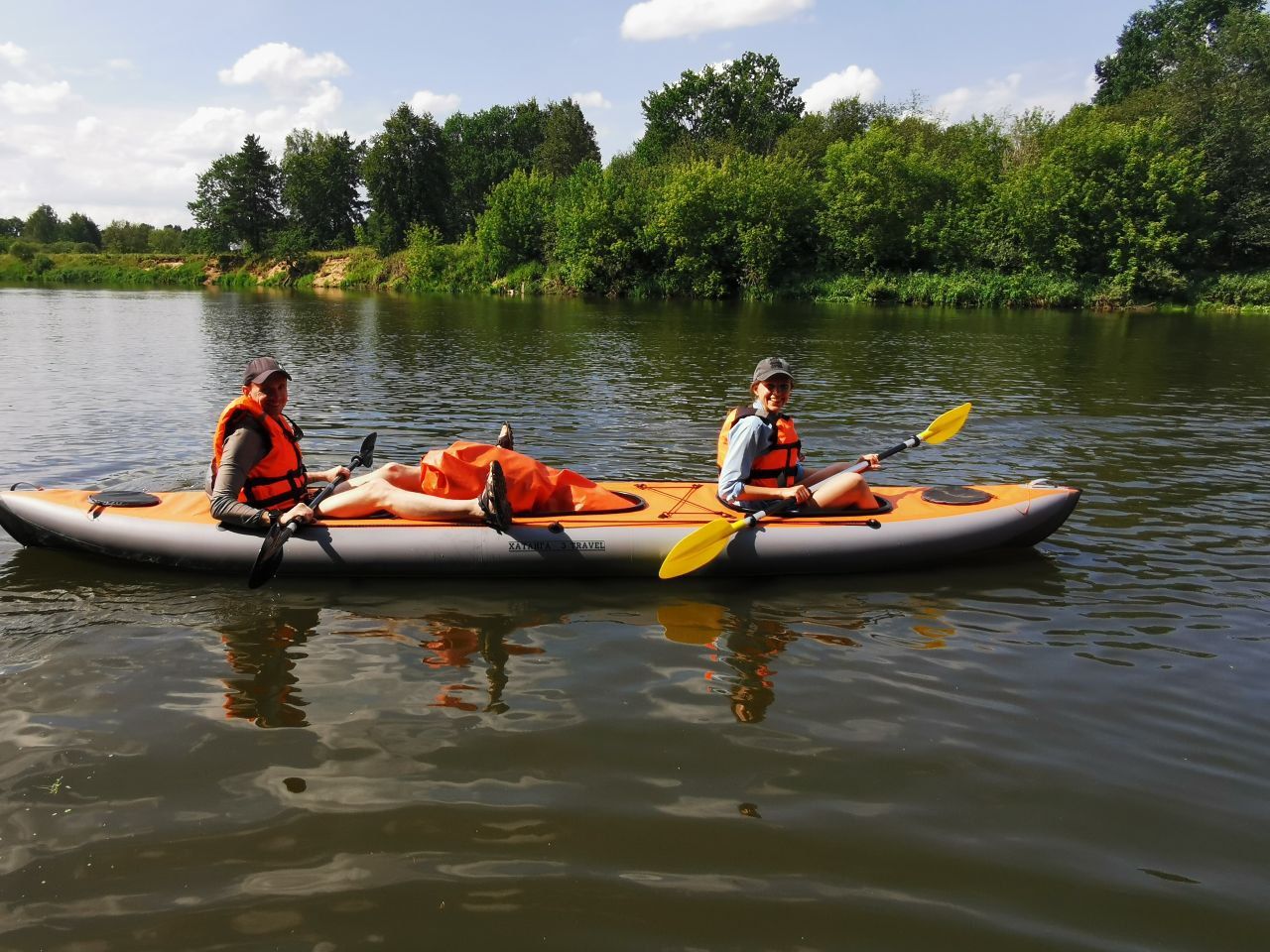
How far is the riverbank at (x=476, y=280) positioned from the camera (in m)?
29.3

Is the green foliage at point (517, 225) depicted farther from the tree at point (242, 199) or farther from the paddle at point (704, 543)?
the paddle at point (704, 543)

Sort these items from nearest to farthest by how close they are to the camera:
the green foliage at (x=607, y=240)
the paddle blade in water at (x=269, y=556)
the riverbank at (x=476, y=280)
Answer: the paddle blade in water at (x=269, y=556), the riverbank at (x=476, y=280), the green foliage at (x=607, y=240)

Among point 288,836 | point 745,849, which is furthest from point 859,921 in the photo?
point 288,836

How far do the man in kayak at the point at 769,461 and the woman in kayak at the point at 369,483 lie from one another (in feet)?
Answer: 2.30

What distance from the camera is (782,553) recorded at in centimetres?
507

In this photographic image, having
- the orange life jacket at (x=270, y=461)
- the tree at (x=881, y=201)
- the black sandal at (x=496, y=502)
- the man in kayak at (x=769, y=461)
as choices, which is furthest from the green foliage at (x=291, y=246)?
the man in kayak at (x=769, y=461)

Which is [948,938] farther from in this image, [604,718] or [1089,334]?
[1089,334]

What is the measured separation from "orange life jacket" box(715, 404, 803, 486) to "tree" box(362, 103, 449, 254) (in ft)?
163

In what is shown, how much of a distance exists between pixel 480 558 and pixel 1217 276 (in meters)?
32.6

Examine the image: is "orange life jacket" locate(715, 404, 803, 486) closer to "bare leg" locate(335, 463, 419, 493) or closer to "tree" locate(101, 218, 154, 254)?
"bare leg" locate(335, 463, 419, 493)

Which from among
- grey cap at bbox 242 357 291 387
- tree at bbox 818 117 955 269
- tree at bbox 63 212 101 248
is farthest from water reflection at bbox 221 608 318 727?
Result: tree at bbox 63 212 101 248

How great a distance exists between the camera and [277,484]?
521cm

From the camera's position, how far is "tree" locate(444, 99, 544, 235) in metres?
60.4

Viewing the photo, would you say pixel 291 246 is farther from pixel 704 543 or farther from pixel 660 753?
pixel 660 753
